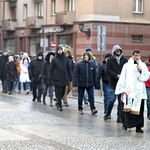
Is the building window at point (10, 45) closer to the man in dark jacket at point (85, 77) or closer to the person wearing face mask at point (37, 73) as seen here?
the person wearing face mask at point (37, 73)

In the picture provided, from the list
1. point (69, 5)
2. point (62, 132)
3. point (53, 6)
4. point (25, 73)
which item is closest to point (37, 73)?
point (25, 73)

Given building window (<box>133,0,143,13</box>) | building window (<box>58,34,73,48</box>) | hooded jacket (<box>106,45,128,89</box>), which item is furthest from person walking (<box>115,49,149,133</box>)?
building window (<box>58,34,73,48</box>)

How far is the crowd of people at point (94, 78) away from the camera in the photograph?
42.0ft

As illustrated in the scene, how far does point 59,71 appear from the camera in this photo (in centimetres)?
1728

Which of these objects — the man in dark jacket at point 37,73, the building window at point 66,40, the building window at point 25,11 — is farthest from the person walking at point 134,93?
the building window at point 25,11

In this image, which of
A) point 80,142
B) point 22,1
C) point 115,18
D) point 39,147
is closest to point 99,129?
point 80,142

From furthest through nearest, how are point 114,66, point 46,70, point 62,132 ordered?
1. point 46,70
2. point 114,66
3. point 62,132

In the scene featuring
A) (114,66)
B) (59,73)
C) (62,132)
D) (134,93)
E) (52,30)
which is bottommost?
(62,132)

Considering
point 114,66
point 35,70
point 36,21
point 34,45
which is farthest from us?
point 34,45

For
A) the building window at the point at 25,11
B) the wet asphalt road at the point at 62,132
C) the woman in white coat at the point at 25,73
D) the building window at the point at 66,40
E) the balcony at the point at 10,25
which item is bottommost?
the wet asphalt road at the point at 62,132

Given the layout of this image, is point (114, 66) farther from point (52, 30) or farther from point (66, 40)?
point (52, 30)

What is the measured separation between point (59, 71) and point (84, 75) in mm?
1291

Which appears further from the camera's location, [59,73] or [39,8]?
[39,8]

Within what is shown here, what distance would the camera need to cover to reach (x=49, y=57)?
64.4 feet
